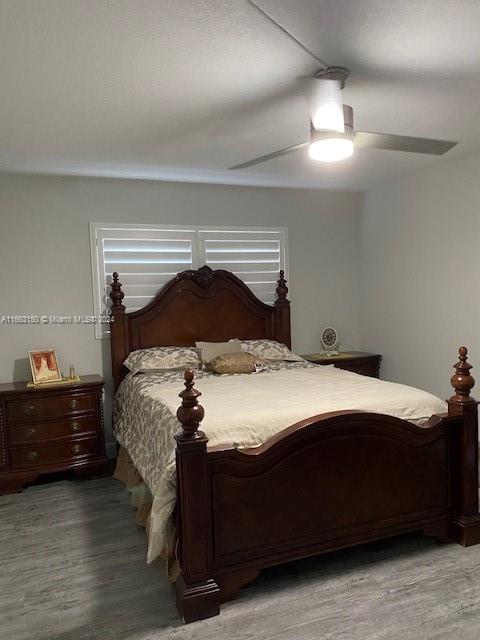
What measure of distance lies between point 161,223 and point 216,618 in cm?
321

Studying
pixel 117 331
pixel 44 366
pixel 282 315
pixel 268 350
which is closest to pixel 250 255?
pixel 282 315

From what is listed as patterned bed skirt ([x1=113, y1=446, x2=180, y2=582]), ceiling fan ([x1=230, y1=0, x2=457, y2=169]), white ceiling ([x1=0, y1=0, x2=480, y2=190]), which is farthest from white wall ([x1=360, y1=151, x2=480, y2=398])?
patterned bed skirt ([x1=113, y1=446, x2=180, y2=582])

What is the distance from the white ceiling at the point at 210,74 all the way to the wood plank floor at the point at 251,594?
238 cm

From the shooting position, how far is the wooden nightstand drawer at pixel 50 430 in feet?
11.9

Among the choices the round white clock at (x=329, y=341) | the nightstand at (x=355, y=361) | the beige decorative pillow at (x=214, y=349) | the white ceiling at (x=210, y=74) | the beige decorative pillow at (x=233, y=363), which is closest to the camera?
the white ceiling at (x=210, y=74)

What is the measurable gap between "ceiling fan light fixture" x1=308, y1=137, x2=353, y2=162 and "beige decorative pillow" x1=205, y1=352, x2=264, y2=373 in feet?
6.08

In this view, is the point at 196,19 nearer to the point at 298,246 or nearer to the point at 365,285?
the point at 298,246

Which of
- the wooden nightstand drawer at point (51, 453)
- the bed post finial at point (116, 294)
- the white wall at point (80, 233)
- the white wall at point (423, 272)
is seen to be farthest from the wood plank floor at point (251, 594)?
the white wall at point (423, 272)

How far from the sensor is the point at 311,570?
2.49 metres

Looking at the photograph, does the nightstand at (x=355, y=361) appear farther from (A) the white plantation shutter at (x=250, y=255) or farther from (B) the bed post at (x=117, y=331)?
(B) the bed post at (x=117, y=331)

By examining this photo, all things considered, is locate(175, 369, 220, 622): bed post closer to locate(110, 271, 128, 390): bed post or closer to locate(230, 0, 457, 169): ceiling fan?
locate(230, 0, 457, 169): ceiling fan

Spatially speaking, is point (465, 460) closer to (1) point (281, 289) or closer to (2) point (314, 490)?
(2) point (314, 490)

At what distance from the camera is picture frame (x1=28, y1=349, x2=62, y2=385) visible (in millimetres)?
3854

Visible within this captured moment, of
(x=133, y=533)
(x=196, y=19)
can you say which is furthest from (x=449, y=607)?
(x=196, y=19)
